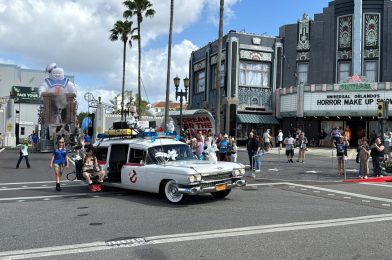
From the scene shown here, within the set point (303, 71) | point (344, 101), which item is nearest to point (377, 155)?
point (344, 101)

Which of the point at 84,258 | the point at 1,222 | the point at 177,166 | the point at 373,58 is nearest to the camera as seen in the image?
the point at 84,258

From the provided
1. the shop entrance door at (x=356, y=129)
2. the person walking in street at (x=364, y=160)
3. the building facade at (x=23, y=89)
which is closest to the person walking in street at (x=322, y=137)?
the shop entrance door at (x=356, y=129)

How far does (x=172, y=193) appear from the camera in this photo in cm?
1031

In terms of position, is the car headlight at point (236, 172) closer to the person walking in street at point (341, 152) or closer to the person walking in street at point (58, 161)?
the person walking in street at point (58, 161)

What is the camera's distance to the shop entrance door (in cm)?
3466

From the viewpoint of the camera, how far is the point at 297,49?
37.5m

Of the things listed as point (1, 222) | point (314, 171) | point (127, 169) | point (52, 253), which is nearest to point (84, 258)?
point (52, 253)

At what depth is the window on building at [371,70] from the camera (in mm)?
35562

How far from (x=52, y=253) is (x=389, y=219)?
646 cm

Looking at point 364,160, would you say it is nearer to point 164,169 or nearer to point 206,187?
point 206,187

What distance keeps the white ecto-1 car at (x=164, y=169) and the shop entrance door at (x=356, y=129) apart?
26.5 meters

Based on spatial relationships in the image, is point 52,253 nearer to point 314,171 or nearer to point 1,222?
point 1,222

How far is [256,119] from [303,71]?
6.04 metres

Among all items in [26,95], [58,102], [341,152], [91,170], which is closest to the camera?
[91,170]
